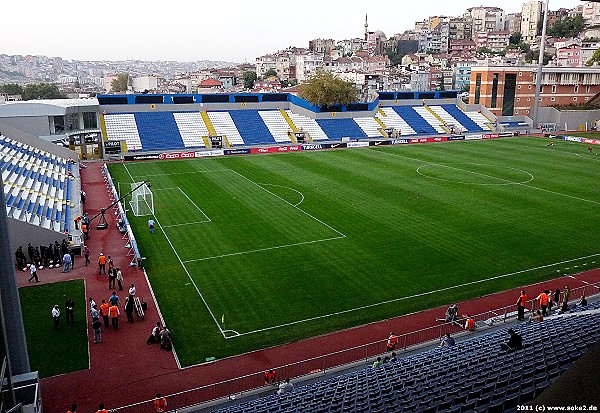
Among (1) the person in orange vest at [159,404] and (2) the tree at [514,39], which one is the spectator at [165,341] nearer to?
(1) the person in orange vest at [159,404]

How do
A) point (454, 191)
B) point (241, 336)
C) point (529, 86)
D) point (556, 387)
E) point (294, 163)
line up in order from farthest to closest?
point (529, 86) → point (294, 163) → point (454, 191) → point (241, 336) → point (556, 387)

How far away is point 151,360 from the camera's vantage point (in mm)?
15891

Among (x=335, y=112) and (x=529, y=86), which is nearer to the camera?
(x=335, y=112)

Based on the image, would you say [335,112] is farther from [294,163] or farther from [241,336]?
[241,336]

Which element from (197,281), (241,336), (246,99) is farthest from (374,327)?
(246,99)

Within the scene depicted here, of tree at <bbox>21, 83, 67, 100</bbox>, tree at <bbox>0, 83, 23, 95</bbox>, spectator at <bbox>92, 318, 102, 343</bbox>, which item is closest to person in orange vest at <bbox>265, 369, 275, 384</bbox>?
spectator at <bbox>92, 318, 102, 343</bbox>

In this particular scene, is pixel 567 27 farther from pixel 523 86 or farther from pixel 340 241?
pixel 340 241

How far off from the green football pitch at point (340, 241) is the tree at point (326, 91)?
79.3 feet

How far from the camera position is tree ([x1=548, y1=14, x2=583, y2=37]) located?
17388cm

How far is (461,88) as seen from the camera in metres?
136

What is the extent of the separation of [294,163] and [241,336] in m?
33.2

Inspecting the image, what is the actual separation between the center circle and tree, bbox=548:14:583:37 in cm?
15740

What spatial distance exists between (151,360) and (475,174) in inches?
1328

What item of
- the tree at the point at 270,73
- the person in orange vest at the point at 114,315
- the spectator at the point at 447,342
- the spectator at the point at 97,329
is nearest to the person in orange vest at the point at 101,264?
the person in orange vest at the point at 114,315
